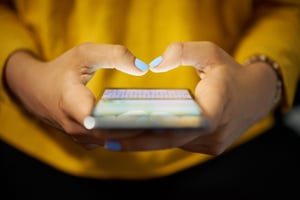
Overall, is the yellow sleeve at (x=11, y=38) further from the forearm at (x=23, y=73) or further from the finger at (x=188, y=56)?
the finger at (x=188, y=56)

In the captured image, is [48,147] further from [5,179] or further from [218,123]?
[218,123]

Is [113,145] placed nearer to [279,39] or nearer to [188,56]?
[188,56]

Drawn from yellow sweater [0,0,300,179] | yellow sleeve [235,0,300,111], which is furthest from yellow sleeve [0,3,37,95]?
yellow sleeve [235,0,300,111]

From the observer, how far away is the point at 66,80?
310 mm

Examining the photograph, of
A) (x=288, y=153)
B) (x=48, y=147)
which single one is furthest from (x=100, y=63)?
(x=288, y=153)

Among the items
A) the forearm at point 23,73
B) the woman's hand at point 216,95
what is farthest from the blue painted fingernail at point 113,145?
the forearm at point 23,73

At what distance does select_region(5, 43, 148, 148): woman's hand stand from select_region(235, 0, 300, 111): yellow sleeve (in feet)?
0.49

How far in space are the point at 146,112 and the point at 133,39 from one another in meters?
0.12

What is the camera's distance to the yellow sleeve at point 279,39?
1.24ft

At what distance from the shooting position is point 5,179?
0.41 metres

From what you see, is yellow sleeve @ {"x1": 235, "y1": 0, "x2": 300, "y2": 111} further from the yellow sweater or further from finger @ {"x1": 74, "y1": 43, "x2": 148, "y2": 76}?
finger @ {"x1": 74, "y1": 43, "x2": 148, "y2": 76}

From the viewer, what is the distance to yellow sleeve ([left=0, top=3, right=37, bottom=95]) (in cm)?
36

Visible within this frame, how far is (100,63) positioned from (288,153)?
256 mm

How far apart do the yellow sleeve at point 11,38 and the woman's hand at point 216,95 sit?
0.48 ft
